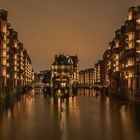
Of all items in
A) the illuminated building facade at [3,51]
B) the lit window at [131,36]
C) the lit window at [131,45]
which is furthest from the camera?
the illuminated building facade at [3,51]

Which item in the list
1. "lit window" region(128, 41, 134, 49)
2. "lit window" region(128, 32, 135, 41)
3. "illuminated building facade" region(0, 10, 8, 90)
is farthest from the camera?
"illuminated building facade" region(0, 10, 8, 90)

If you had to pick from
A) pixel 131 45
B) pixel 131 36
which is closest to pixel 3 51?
pixel 131 45

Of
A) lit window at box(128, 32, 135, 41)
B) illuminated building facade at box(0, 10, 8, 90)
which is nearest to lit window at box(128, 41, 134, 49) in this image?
lit window at box(128, 32, 135, 41)

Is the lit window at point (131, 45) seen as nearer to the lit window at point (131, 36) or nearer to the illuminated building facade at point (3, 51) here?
the lit window at point (131, 36)

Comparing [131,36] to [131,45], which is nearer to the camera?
[131,36]

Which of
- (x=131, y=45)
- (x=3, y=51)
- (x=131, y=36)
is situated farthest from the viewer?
(x=3, y=51)

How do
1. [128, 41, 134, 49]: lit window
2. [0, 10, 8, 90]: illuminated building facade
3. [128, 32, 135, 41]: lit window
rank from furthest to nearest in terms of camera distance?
[0, 10, 8, 90]: illuminated building facade, [128, 41, 134, 49]: lit window, [128, 32, 135, 41]: lit window

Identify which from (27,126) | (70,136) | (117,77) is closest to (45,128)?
(27,126)

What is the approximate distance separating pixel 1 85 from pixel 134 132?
69.2 m

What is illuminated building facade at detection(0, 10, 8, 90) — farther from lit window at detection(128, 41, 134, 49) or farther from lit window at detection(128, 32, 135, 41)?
lit window at detection(128, 41, 134, 49)

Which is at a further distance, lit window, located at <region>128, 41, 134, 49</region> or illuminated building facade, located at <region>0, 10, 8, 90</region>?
illuminated building facade, located at <region>0, 10, 8, 90</region>

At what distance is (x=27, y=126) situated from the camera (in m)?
47.8

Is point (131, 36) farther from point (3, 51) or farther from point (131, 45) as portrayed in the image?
point (3, 51)

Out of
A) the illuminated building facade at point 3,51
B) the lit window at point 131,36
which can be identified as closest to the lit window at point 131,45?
the lit window at point 131,36
